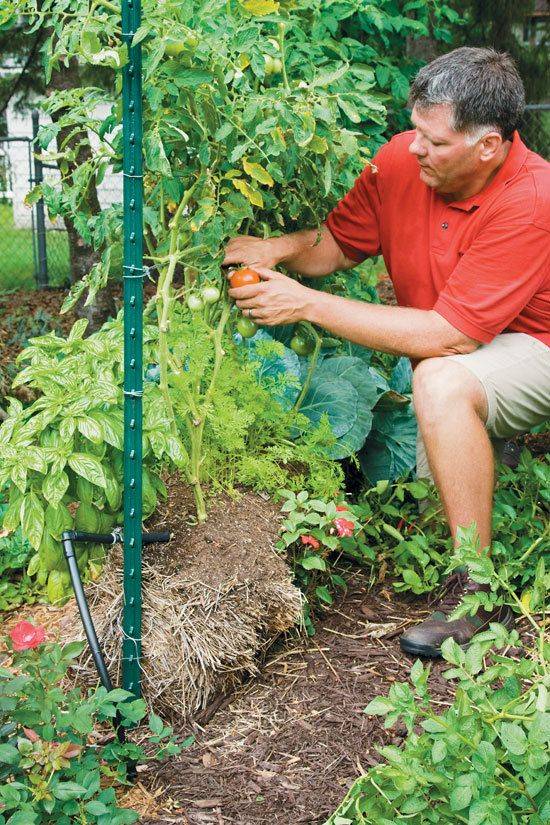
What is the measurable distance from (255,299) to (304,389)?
55 cm

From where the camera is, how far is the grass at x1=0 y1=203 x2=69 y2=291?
28.3 feet

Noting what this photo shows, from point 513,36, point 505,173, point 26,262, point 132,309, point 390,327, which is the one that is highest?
point 513,36

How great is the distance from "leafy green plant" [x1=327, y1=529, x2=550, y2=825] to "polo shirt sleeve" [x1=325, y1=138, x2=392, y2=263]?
1.59m

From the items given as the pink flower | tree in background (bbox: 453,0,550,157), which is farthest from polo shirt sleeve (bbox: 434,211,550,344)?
tree in background (bbox: 453,0,550,157)

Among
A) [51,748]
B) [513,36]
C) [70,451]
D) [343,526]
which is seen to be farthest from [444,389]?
[513,36]

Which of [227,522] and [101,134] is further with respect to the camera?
[227,522]

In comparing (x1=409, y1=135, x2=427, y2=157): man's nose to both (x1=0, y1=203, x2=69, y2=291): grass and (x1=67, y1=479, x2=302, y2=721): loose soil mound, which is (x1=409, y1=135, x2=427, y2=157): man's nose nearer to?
(x1=67, y1=479, x2=302, y2=721): loose soil mound

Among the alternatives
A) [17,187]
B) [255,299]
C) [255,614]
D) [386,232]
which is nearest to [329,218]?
[386,232]

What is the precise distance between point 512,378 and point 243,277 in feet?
2.90

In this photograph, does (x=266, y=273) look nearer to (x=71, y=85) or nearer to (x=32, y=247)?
(x=71, y=85)

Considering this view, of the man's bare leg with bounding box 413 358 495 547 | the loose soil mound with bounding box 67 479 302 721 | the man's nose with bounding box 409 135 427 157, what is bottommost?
the loose soil mound with bounding box 67 479 302 721

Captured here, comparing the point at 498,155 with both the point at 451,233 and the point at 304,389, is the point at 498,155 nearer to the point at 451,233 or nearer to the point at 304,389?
the point at 451,233

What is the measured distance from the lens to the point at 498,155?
286 centimetres

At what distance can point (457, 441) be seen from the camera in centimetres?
271
